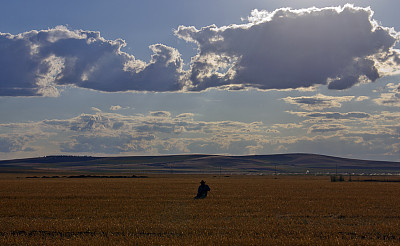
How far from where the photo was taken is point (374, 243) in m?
18.8

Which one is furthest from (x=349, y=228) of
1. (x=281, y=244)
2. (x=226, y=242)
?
(x=226, y=242)

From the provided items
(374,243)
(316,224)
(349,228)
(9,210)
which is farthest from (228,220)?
(9,210)

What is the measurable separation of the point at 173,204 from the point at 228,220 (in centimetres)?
992

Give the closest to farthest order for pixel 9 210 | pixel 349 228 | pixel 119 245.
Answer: pixel 119 245 → pixel 349 228 → pixel 9 210

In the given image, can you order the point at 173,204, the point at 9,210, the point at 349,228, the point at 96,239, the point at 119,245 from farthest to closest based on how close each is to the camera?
the point at 173,204 → the point at 9,210 → the point at 349,228 → the point at 96,239 → the point at 119,245

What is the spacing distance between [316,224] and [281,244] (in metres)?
6.43

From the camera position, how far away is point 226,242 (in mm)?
18438

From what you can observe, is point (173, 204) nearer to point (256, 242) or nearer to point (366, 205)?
point (366, 205)

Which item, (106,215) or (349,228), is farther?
(106,215)

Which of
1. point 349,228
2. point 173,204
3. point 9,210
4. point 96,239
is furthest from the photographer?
point 173,204

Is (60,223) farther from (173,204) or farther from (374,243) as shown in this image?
(374,243)

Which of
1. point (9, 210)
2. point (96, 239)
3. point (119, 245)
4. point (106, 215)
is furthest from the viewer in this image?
point (9, 210)

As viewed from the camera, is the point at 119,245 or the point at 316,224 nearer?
the point at 119,245

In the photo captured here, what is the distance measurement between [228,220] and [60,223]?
27.4ft
